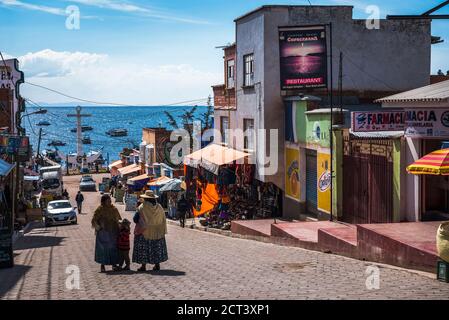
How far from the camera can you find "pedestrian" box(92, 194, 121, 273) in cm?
1233

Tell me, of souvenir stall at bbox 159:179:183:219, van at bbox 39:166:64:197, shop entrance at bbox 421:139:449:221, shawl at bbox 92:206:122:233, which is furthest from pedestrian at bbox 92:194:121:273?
van at bbox 39:166:64:197

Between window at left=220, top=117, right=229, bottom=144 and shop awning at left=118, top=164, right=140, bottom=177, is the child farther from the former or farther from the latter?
shop awning at left=118, top=164, right=140, bottom=177

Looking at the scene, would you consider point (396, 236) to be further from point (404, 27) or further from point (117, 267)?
point (404, 27)

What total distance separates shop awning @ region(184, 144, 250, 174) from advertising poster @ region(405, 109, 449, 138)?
11.9m

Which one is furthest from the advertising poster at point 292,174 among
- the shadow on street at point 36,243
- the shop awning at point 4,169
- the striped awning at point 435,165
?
Result: the striped awning at point 435,165

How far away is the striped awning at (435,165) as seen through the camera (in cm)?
1156

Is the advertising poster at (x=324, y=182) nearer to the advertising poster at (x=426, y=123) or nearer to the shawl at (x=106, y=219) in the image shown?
the advertising poster at (x=426, y=123)

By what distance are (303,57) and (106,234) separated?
1457 cm

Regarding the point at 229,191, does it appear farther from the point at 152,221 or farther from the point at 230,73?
the point at 152,221

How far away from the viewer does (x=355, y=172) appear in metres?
19.1

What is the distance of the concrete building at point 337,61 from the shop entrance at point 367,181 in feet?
17.4

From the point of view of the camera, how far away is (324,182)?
21516 millimetres

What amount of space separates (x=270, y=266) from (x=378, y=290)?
11.5 ft
